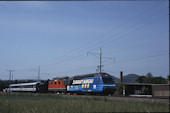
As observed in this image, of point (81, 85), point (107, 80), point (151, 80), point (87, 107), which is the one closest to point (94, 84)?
point (107, 80)

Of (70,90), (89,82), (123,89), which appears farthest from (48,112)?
(123,89)

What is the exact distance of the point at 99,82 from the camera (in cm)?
3397

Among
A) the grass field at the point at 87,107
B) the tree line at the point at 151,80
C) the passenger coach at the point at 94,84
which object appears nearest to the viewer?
the grass field at the point at 87,107

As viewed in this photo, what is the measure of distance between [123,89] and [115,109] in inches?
2453

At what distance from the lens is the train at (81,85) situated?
33659 millimetres

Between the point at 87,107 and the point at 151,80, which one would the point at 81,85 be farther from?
the point at 151,80

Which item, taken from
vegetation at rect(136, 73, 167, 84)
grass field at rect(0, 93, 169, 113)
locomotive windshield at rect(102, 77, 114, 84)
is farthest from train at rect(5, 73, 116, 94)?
vegetation at rect(136, 73, 167, 84)

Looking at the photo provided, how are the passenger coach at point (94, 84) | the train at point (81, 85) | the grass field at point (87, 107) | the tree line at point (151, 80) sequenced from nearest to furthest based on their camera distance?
the grass field at point (87, 107), the passenger coach at point (94, 84), the train at point (81, 85), the tree line at point (151, 80)

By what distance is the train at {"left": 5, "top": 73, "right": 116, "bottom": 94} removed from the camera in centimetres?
3366

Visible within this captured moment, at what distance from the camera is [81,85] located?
39438mm

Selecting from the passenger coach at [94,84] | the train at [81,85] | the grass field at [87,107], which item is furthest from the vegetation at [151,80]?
the grass field at [87,107]

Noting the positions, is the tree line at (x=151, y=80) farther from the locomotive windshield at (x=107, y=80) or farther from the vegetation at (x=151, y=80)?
the locomotive windshield at (x=107, y=80)

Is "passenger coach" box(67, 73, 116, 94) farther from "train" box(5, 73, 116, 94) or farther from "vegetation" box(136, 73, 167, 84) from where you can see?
"vegetation" box(136, 73, 167, 84)

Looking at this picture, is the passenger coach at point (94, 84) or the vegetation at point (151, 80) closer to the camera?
the passenger coach at point (94, 84)
